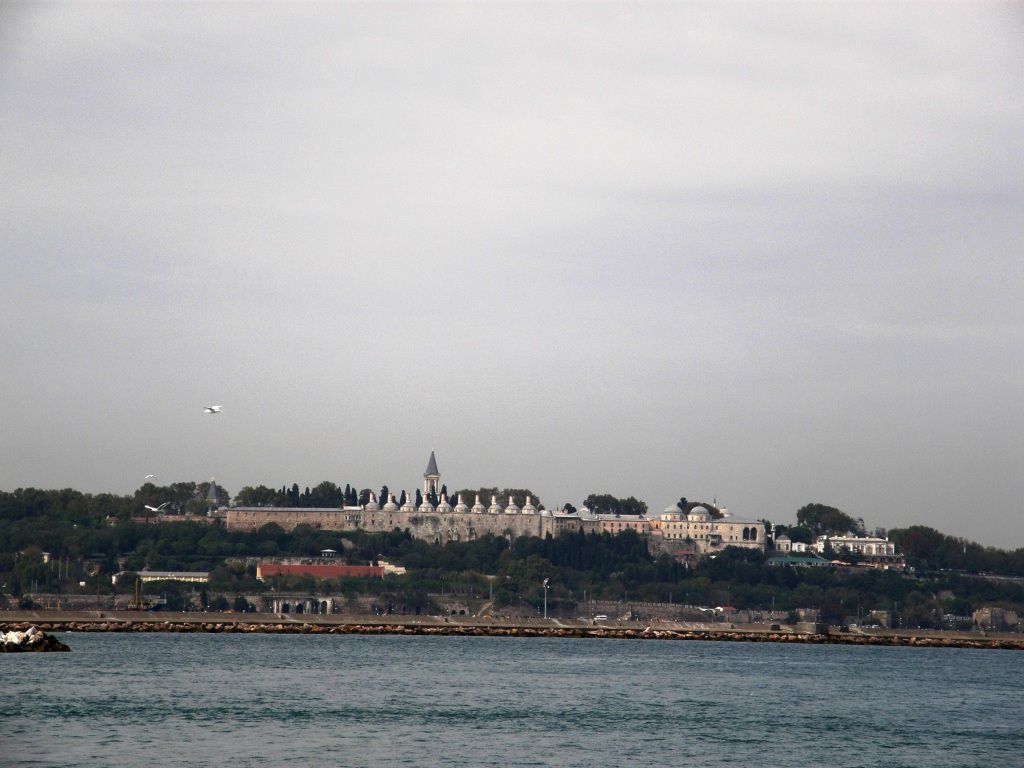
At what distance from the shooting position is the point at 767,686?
1986 inches

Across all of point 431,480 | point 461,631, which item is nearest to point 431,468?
point 431,480

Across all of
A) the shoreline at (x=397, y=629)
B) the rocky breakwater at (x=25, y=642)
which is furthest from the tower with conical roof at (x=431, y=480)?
the rocky breakwater at (x=25, y=642)

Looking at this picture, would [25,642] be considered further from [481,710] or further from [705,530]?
[705,530]

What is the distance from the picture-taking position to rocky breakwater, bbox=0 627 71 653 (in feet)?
183

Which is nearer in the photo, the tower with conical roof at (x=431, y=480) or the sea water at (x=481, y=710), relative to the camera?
the sea water at (x=481, y=710)

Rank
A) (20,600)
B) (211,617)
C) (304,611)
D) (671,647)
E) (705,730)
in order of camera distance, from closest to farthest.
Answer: (705,730), (671,647), (211,617), (20,600), (304,611)

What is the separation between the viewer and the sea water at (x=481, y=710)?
31.0 metres

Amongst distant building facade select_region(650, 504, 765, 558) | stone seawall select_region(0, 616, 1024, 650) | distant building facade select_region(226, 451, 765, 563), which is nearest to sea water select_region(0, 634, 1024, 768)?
stone seawall select_region(0, 616, 1024, 650)

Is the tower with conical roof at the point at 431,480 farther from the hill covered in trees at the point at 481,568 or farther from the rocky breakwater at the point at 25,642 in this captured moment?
the rocky breakwater at the point at 25,642

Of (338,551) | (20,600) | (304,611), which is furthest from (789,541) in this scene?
(20,600)

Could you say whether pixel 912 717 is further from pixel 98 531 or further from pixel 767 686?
pixel 98 531

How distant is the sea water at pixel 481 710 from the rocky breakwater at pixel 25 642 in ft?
3.07

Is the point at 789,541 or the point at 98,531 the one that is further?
the point at 789,541

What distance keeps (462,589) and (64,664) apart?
2988 inches
